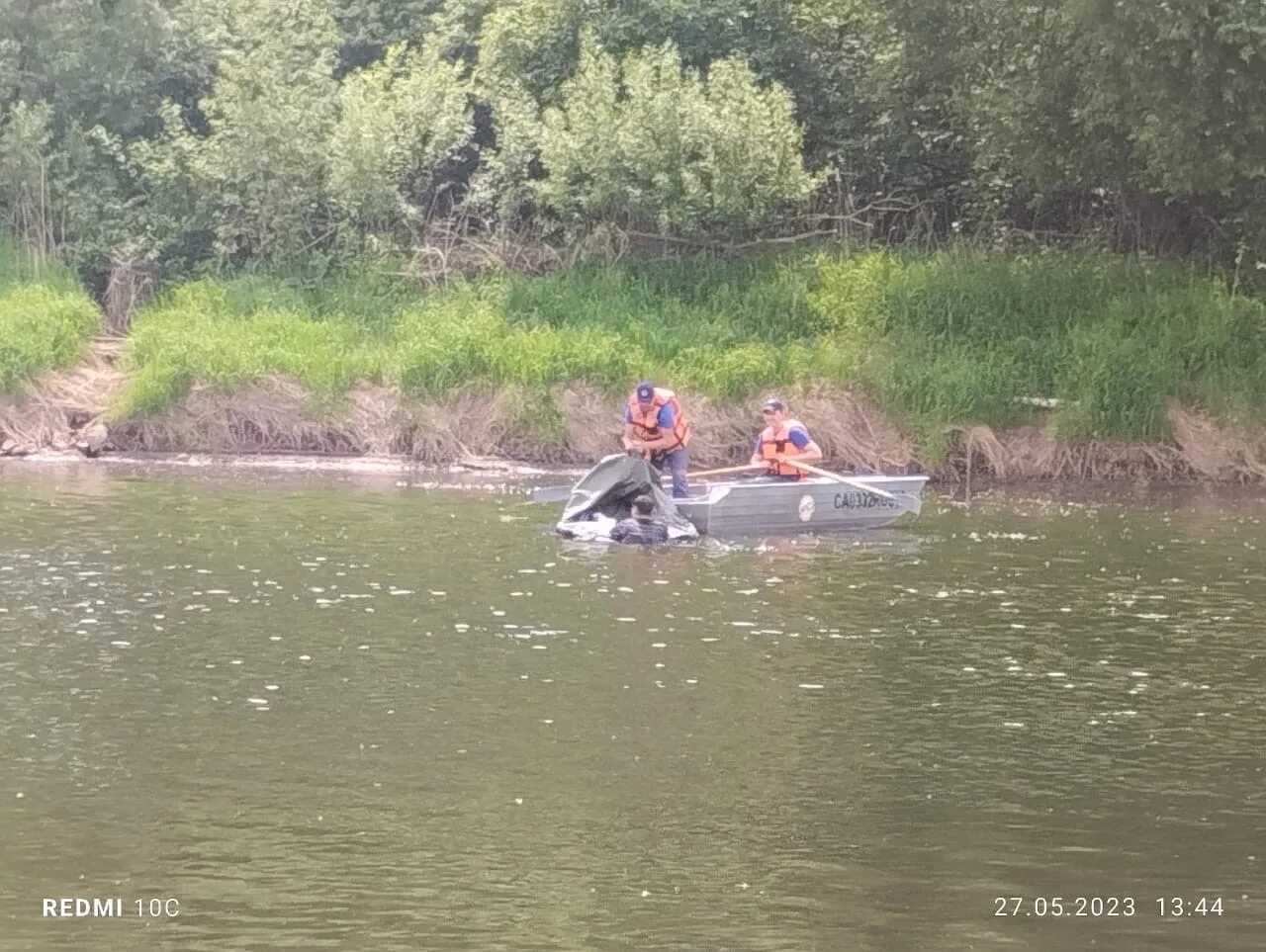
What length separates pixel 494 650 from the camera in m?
14.2

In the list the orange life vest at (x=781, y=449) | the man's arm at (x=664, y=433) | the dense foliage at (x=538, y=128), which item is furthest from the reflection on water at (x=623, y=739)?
the dense foliage at (x=538, y=128)

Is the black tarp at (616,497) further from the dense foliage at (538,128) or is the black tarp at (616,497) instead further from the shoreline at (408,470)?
the dense foliage at (538,128)

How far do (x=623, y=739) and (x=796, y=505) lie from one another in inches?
383

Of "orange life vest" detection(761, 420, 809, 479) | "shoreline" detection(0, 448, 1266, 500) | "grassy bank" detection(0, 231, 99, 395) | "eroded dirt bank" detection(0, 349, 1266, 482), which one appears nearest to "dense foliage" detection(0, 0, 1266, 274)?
"grassy bank" detection(0, 231, 99, 395)

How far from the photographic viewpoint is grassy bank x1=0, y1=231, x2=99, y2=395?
27.8 m

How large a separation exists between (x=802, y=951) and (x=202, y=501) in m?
15.5

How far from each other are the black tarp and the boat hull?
1.33 ft

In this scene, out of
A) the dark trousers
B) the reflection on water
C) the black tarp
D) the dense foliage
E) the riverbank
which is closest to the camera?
the reflection on water

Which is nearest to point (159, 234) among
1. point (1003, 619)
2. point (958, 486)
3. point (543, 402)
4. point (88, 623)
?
point (543, 402)

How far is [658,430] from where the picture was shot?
70.8 feet

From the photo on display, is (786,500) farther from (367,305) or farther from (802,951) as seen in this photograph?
(802,951)

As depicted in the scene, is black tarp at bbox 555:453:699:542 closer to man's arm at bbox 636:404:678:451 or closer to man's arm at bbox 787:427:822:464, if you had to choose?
man's arm at bbox 636:404:678:451

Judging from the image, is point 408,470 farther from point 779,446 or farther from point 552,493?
point 779,446

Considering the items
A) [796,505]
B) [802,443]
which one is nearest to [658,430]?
[802,443]
